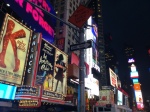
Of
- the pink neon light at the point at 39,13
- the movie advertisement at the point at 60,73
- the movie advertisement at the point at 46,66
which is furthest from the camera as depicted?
the pink neon light at the point at 39,13

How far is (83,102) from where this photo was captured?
7.34 metres

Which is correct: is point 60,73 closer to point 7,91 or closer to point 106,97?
point 7,91

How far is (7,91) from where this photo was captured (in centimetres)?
1280

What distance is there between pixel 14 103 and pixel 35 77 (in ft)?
9.51

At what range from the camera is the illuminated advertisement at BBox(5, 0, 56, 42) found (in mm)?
18317

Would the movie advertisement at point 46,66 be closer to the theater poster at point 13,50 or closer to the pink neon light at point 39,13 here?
the theater poster at point 13,50

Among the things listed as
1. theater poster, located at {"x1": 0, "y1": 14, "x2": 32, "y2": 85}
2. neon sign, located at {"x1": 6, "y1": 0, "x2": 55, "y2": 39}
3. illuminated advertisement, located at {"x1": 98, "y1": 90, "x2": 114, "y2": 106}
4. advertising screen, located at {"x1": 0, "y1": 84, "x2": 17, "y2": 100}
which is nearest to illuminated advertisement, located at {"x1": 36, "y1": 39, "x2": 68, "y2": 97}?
theater poster, located at {"x1": 0, "y1": 14, "x2": 32, "y2": 85}

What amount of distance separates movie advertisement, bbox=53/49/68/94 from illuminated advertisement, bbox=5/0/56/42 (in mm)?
4350

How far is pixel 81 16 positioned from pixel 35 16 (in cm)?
1419

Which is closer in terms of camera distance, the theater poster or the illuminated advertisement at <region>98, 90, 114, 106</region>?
the theater poster

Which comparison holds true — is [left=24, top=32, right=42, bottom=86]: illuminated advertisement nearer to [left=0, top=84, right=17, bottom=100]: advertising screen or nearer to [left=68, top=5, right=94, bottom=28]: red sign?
[left=0, top=84, right=17, bottom=100]: advertising screen

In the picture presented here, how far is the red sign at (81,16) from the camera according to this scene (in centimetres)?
834

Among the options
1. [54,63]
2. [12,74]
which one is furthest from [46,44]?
[12,74]

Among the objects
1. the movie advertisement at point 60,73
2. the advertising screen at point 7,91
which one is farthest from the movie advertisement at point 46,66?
the advertising screen at point 7,91
